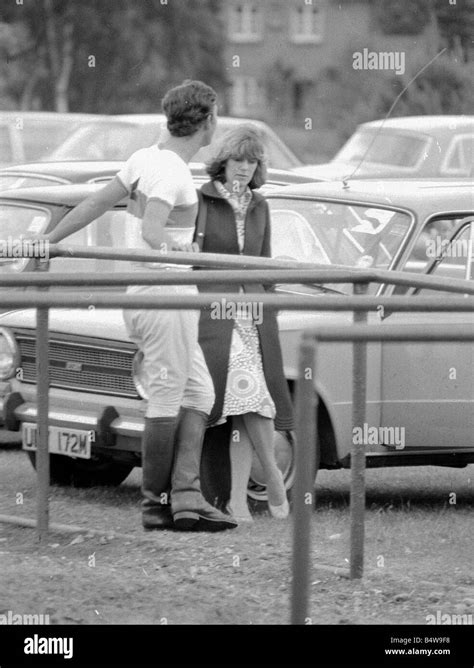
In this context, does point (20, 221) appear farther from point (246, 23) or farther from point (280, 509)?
point (246, 23)

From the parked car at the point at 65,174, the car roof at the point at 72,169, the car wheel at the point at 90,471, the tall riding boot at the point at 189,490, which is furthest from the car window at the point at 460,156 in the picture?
the tall riding boot at the point at 189,490

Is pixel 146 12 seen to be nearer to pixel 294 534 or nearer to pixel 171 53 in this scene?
pixel 171 53

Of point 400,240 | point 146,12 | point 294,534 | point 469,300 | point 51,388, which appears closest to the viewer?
point 294,534

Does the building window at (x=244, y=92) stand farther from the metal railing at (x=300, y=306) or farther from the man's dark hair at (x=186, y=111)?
the metal railing at (x=300, y=306)

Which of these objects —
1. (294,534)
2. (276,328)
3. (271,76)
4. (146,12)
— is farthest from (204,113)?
(271,76)

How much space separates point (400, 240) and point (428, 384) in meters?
Answer: 1.08

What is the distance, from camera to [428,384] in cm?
636

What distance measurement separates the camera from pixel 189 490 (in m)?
5.88

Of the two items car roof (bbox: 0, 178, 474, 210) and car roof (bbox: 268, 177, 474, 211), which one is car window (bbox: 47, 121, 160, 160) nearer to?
car roof (bbox: 0, 178, 474, 210)

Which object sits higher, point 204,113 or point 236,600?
point 204,113

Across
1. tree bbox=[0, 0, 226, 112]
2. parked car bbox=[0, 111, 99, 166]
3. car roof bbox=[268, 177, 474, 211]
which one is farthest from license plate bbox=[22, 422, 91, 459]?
tree bbox=[0, 0, 226, 112]

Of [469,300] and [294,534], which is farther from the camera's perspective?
[469,300]

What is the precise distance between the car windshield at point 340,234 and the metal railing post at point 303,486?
10.1ft

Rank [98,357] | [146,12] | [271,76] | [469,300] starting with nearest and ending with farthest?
[469,300]
[98,357]
[146,12]
[271,76]
